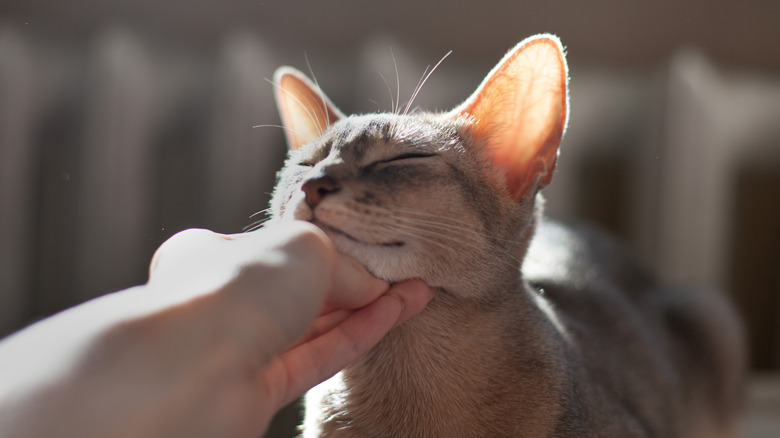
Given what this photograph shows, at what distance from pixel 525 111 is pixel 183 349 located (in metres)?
0.59

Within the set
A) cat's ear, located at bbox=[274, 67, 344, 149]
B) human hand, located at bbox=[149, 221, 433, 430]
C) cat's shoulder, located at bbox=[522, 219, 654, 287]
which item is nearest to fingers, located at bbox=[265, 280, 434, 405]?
human hand, located at bbox=[149, 221, 433, 430]

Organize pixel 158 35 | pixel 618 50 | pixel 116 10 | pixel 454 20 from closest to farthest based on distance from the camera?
1. pixel 116 10
2. pixel 158 35
3. pixel 454 20
4. pixel 618 50

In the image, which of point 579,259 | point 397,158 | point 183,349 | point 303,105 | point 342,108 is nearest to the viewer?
point 183,349

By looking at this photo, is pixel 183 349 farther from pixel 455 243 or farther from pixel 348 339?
pixel 455 243

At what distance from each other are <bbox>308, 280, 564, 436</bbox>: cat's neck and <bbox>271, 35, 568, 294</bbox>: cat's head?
6cm

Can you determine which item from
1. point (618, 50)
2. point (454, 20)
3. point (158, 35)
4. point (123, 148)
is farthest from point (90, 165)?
point (618, 50)

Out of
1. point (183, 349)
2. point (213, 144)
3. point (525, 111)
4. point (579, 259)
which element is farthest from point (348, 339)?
point (213, 144)

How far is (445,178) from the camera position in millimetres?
798

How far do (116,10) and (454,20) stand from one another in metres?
0.86

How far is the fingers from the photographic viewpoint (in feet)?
2.10

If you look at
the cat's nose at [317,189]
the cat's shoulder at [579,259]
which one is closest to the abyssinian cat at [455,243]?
the cat's nose at [317,189]

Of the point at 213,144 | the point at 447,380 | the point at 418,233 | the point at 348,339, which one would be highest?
the point at 213,144

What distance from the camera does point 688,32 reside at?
6.00 feet

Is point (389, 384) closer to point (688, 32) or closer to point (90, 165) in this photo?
point (90, 165)
